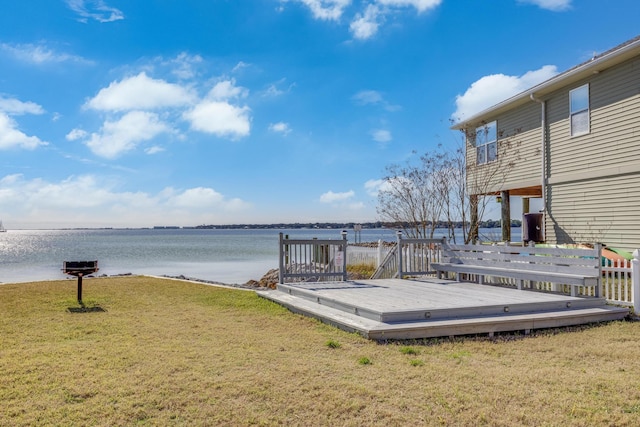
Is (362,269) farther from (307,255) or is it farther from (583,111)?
(583,111)

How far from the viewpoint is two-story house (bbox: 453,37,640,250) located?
10.6 metres

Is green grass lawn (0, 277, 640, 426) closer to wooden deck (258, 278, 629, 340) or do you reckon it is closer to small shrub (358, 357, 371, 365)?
small shrub (358, 357, 371, 365)

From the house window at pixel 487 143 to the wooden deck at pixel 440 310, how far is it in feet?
27.6

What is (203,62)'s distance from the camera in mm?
14586

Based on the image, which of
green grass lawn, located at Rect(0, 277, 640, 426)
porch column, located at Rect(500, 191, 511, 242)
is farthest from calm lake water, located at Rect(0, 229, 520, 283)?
green grass lawn, located at Rect(0, 277, 640, 426)

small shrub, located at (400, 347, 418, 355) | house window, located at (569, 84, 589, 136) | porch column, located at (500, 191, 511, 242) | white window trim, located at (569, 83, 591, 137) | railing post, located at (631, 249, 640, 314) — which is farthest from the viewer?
porch column, located at (500, 191, 511, 242)

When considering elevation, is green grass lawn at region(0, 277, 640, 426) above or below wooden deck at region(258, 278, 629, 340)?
below

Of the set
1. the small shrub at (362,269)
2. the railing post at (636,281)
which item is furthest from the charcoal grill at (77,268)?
the railing post at (636,281)

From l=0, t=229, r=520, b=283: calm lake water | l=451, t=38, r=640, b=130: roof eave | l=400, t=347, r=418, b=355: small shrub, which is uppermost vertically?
l=451, t=38, r=640, b=130: roof eave

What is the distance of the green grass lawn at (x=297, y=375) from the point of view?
10.5ft

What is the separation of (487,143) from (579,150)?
3.83m

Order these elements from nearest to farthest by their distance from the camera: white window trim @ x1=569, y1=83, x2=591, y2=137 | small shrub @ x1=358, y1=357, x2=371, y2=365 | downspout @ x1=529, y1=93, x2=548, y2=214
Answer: small shrub @ x1=358, y1=357, x2=371, y2=365, white window trim @ x1=569, y1=83, x2=591, y2=137, downspout @ x1=529, y1=93, x2=548, y2=214

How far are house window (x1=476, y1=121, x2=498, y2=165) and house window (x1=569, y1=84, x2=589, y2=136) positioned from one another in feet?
10.2

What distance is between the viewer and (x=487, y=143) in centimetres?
1561
